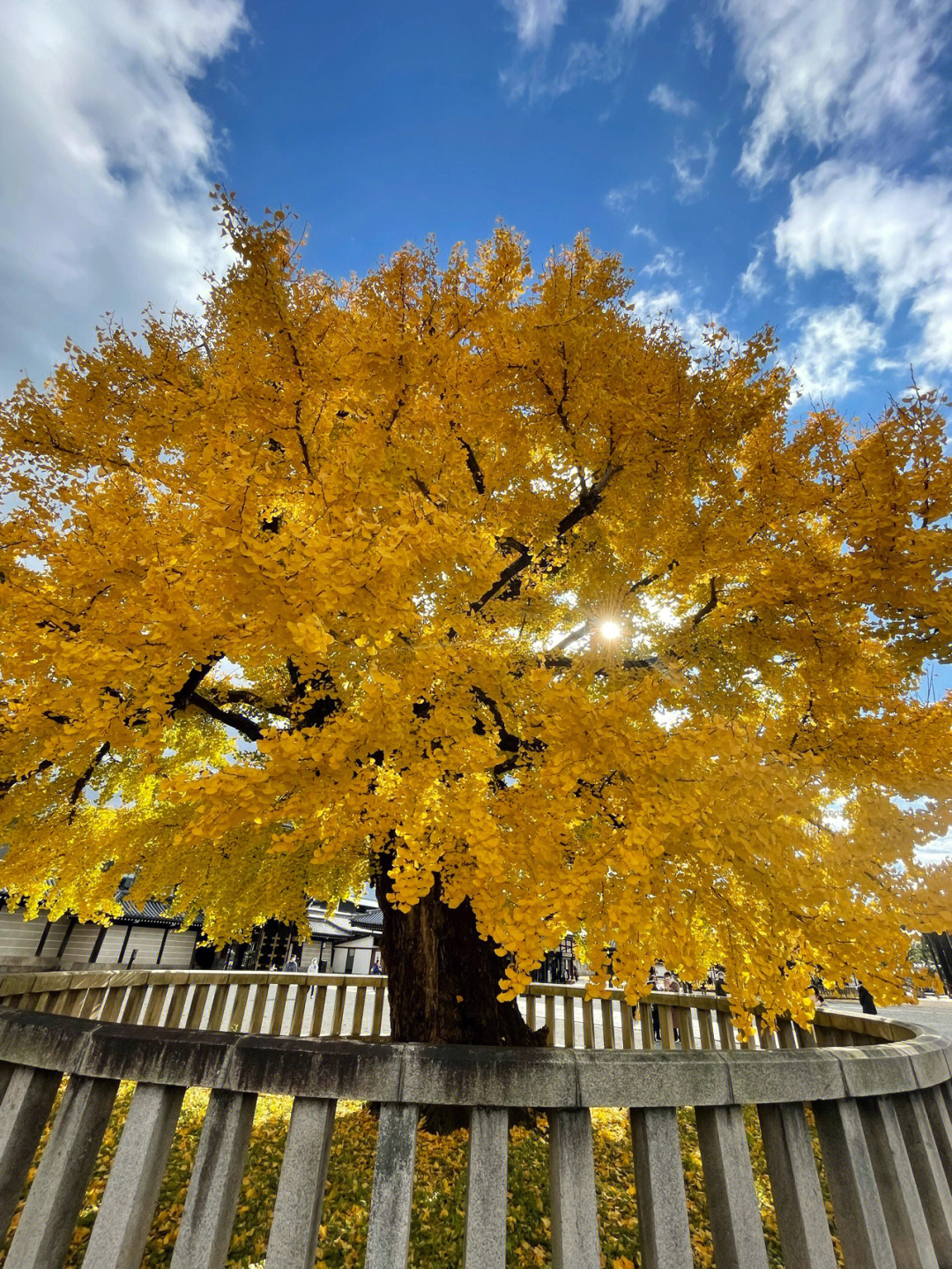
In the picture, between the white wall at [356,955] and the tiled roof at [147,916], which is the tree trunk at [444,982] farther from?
the white wall at [356,955]


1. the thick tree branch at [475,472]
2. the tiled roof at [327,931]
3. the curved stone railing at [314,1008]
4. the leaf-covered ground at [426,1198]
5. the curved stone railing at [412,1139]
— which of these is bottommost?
the leaf-covered ground at [426,1198]

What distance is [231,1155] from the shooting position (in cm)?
222

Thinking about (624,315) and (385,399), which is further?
(624,315)

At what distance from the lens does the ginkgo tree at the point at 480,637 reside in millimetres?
3840

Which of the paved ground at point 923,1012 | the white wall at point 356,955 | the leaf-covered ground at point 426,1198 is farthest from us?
the white wall at point 356,955

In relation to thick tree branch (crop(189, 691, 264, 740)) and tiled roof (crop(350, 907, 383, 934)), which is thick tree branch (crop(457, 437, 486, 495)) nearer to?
thick tree branch (crop(189, 691, 264, 740))

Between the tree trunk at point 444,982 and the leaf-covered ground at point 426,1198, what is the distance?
0.89m

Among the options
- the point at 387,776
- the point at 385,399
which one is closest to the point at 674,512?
the point at 385,399

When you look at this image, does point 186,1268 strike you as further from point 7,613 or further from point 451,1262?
point 7,613

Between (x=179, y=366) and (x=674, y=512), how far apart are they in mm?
6685

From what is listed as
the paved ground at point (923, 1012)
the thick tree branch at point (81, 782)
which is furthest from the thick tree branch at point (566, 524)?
the paved ground at point (923, 1012)

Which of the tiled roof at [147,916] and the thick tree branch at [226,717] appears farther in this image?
the tiled roof at [147,916]

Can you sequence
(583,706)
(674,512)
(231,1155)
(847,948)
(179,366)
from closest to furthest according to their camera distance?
(231,1155) < (847,948) < (583,706) < (674,512) < (179,366)

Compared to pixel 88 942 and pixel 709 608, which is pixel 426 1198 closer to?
pixel 709 608
